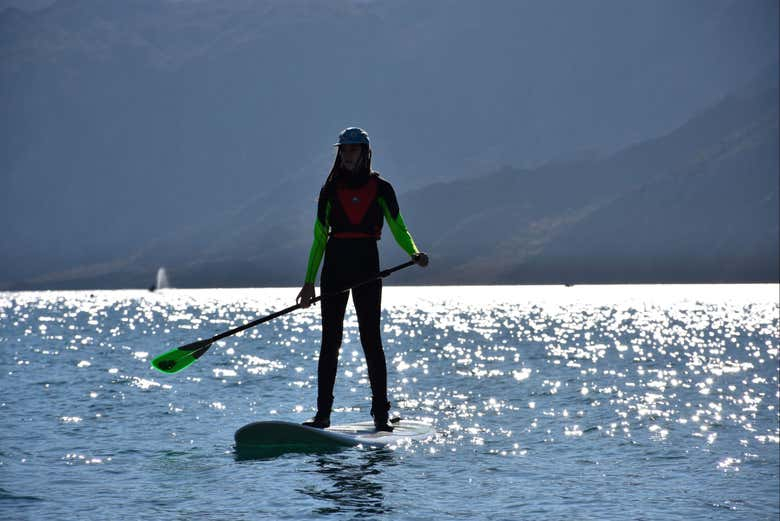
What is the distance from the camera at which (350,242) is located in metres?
15.8

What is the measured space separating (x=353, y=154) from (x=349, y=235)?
1.28m

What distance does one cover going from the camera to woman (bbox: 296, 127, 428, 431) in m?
15.7

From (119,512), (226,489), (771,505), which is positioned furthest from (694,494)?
(119,512)

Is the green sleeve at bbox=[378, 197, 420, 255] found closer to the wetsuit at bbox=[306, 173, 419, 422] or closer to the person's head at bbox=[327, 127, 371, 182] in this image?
the wetsuit at bbox=[306, 173, 419, 422]

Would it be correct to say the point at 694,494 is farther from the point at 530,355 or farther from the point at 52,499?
the point at 530,355

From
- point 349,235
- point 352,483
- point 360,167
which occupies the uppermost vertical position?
point 360,167

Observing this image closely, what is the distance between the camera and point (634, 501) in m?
12.5

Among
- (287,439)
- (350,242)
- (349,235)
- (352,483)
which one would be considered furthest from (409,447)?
(349,235)

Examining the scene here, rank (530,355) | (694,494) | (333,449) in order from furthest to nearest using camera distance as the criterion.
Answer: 1. (530,355)
2. (333,449)
3. (694,494)

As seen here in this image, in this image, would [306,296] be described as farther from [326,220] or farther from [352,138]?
Result: [352,138]

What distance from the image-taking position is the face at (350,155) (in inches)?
613

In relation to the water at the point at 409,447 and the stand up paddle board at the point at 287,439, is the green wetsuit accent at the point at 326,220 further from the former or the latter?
the water at the point at 409,447

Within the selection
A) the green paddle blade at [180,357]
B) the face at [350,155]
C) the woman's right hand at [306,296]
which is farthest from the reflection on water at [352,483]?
the face at [350,155]

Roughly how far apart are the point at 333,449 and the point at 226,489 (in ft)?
10.6
